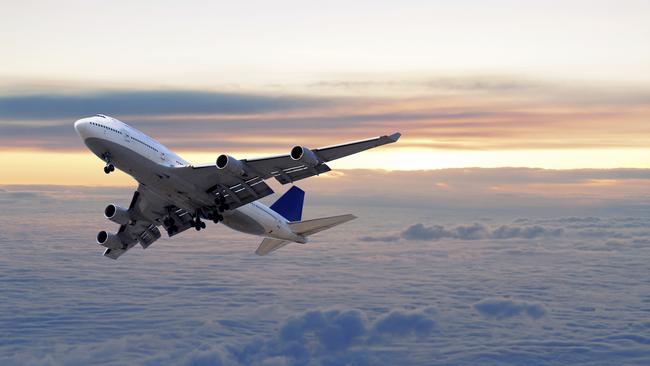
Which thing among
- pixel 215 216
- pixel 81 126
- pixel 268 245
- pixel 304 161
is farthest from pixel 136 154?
pixel 268 245

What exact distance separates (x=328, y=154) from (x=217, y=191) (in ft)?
44.9

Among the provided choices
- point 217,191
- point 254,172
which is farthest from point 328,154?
point 217,191

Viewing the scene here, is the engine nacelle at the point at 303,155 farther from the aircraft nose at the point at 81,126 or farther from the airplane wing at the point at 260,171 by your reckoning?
the aircraft nose at the point at 81,126

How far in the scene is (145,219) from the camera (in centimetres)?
7119

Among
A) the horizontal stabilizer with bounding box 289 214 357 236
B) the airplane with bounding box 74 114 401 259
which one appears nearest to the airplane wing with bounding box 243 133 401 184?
the airplane with bounding box 74 114 401 259

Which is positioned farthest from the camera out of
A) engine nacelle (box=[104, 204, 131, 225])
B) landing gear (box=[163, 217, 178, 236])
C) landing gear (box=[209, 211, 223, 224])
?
landing gear (box=[163, 217, 178, 236])

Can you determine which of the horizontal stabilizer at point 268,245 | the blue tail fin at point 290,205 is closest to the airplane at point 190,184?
the blue tail fin at point 290,205

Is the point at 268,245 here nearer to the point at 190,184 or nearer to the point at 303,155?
the point at 190,184

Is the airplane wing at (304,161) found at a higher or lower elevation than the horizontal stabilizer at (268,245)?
higher

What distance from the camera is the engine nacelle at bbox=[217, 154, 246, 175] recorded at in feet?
177

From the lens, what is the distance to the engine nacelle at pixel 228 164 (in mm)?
53844

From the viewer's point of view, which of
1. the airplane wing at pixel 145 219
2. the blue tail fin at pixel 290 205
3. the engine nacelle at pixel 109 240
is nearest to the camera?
the airplane wing at pixel 145 219

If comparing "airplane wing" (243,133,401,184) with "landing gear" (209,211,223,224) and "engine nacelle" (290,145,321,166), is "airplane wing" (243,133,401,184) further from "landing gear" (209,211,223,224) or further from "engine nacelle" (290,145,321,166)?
"landing gear" (209,211,223,224)

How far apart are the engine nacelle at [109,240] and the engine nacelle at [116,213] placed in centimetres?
649
